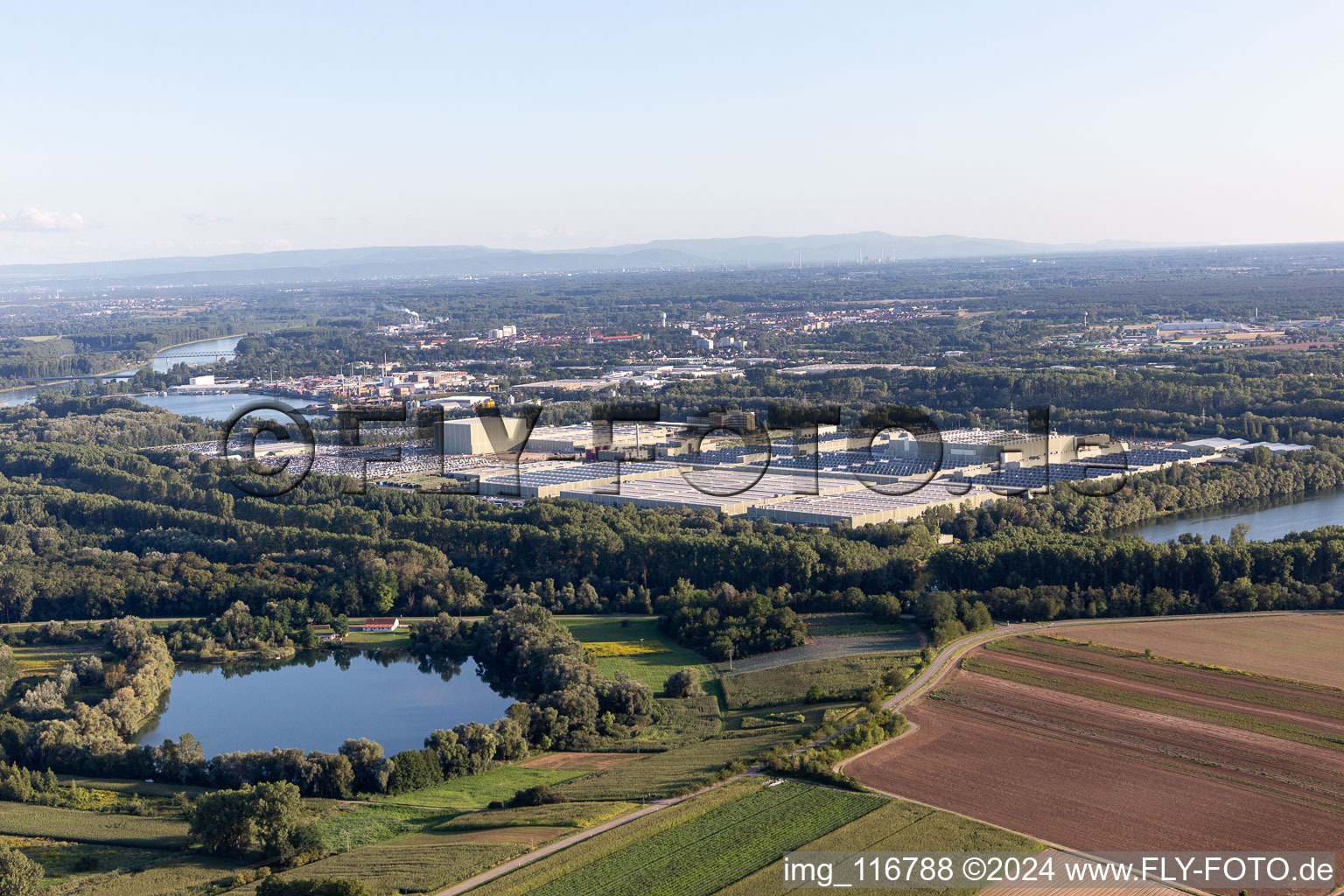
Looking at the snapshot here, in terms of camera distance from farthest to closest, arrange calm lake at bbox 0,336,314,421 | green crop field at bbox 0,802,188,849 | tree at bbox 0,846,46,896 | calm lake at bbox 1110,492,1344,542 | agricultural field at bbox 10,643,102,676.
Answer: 1. calm lake at bbox 0,336,314,421
2. calm lake at bbox 1110,492,1344,542
3. agricultural field at bbox 10,643,102,676
4. green crop field at bbox 0,802,188,849
5. tree at bbox 0,846,46,896

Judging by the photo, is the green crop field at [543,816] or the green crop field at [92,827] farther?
the green crop field at [92,827]

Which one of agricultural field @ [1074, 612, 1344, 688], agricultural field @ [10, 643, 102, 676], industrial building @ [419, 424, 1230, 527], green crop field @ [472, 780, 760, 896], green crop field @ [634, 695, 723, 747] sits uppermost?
industrial building @ [419, 424, 1230, 527]

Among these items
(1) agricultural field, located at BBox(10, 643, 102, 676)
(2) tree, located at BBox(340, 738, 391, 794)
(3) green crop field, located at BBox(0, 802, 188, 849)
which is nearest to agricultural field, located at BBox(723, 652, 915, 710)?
(2) tree, located at BBox(340, 738, 391, 794)

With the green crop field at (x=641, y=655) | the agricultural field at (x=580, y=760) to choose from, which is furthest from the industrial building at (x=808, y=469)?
the agricultural field at (x=580, y=760)

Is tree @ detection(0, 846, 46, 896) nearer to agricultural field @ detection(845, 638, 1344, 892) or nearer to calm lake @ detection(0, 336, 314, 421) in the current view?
agricultural field @ detection(845, 638, 1344, 892)

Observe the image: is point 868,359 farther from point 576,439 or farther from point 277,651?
point 277,651

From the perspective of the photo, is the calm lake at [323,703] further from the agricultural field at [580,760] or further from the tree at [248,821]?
the tree at [248,821]
